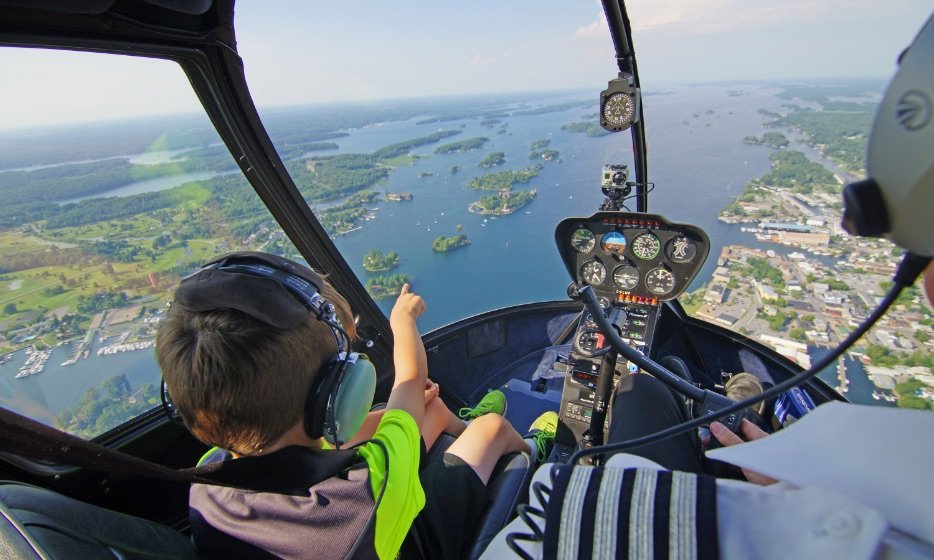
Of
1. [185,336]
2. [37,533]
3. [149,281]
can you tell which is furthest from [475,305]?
[37,533]

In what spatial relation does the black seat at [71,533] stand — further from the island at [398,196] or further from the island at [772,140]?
the island at [772,140]

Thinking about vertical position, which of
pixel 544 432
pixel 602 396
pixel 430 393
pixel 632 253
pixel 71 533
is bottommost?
pixel 544 432

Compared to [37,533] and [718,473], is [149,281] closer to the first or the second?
[37,533]

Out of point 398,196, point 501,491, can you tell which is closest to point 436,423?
point 501,491

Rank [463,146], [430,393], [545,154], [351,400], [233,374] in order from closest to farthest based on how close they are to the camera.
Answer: [233,374] < [351,400] < [430,393] < [463,146] < [545,154]

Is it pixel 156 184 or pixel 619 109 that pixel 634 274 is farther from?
pixel 156 184

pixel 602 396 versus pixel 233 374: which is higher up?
pixel 233 374
